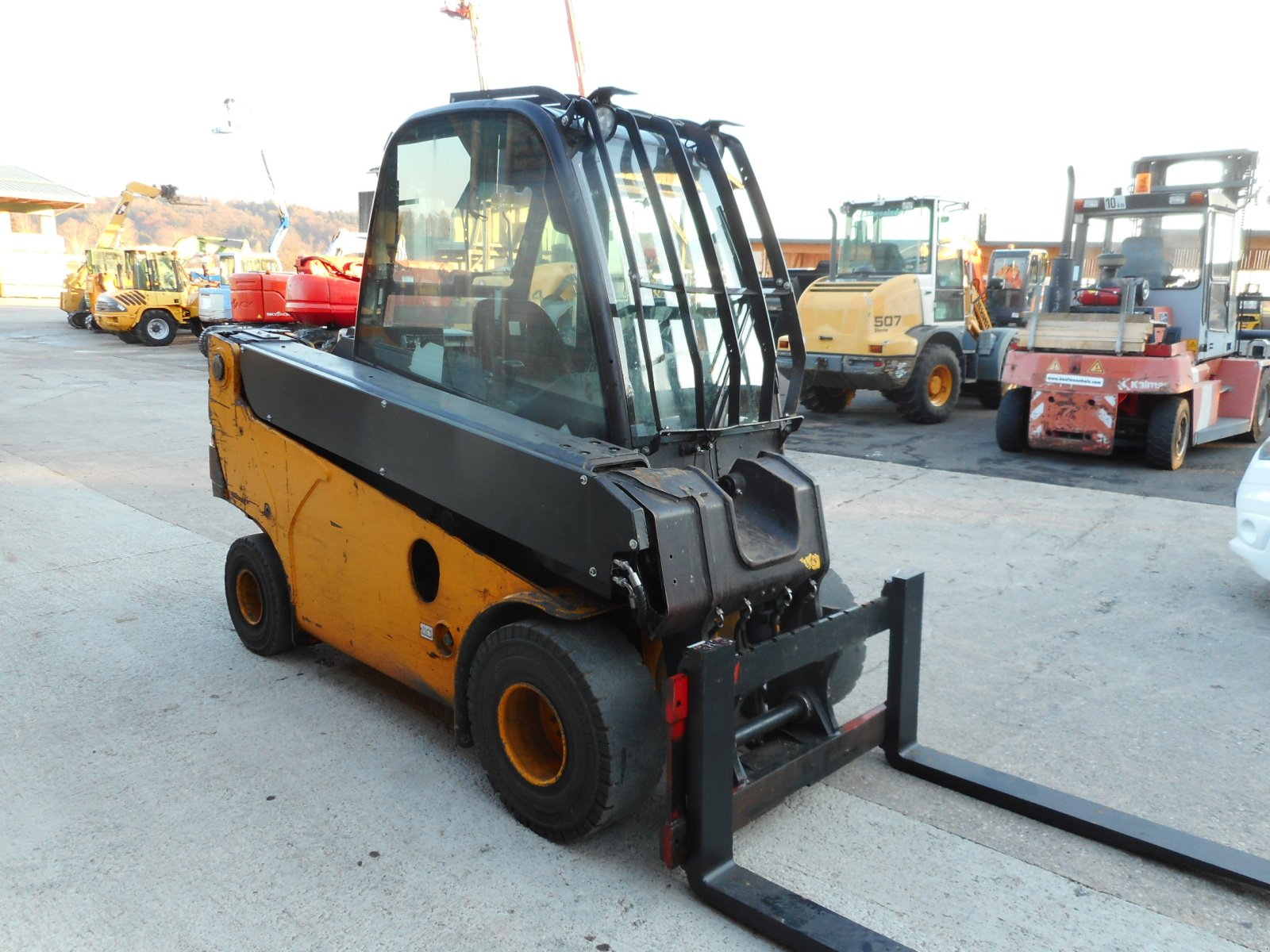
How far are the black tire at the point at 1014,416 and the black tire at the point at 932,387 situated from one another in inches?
72.4

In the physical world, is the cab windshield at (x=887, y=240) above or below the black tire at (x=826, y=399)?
above

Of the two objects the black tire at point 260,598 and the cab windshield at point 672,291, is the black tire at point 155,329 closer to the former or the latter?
the black tire at point 260,598

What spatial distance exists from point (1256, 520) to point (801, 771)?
11.1 ft

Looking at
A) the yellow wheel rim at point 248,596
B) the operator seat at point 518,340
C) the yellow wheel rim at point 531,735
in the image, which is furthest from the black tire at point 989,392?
the yellow wheel rim at point 531,735

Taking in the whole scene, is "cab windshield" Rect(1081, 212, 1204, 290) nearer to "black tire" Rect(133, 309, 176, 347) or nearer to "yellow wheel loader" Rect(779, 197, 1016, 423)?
"yellow wheel loader" Rect(779, 197, 1016, 423)

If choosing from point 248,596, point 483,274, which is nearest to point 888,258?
point 248,596

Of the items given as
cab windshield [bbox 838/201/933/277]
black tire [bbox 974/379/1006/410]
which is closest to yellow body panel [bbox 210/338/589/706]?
cab windshield [bbox 838/201/933/277]

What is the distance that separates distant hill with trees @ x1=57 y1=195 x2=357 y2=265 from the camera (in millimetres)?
66438

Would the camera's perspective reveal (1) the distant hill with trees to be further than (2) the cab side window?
Yes

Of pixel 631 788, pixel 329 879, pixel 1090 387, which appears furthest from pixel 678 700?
pixel 1090 387

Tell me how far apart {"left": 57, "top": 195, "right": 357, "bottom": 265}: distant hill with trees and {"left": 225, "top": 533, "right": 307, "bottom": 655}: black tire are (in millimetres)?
63329

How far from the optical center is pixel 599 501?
279 centimetres

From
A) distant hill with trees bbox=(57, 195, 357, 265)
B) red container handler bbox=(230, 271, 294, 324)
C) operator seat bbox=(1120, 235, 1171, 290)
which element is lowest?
red container handler bbox=(230, 271, 294, 324)

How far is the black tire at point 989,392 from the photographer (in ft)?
44.9
